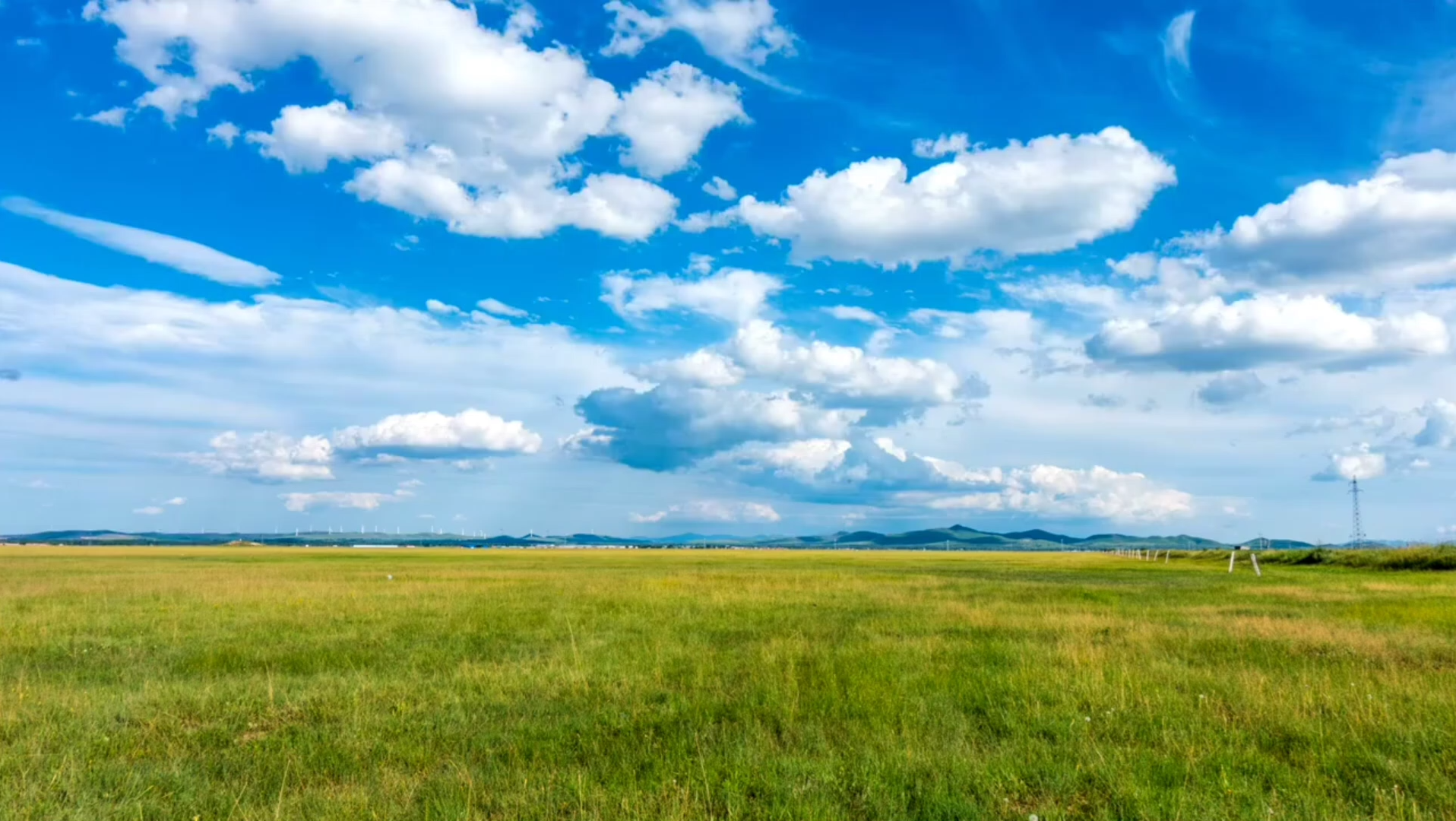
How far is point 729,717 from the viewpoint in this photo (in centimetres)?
1202

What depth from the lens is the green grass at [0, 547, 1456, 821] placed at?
28.1 ft

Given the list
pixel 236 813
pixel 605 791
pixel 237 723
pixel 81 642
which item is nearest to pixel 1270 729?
pixel 605 791

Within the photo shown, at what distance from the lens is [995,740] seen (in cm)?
1072

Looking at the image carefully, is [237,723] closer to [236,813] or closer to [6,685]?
[236,813]

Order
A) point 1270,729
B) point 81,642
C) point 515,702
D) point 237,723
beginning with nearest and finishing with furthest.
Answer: point 1270,729 → point 237,723 → point 515,702 → point 81,642

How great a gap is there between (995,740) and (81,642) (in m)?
19.8

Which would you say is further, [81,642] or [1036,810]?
[81,642]

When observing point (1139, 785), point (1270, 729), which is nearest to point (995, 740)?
point (1139, 785)

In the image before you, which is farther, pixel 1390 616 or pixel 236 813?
pixel 1390 616

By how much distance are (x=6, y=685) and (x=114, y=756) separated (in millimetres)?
6105

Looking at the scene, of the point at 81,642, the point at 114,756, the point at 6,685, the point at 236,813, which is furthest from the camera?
the point at 81,642

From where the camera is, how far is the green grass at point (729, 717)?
337 inches

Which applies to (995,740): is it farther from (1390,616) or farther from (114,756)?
(1390,616)

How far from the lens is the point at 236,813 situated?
8227 millimetres
